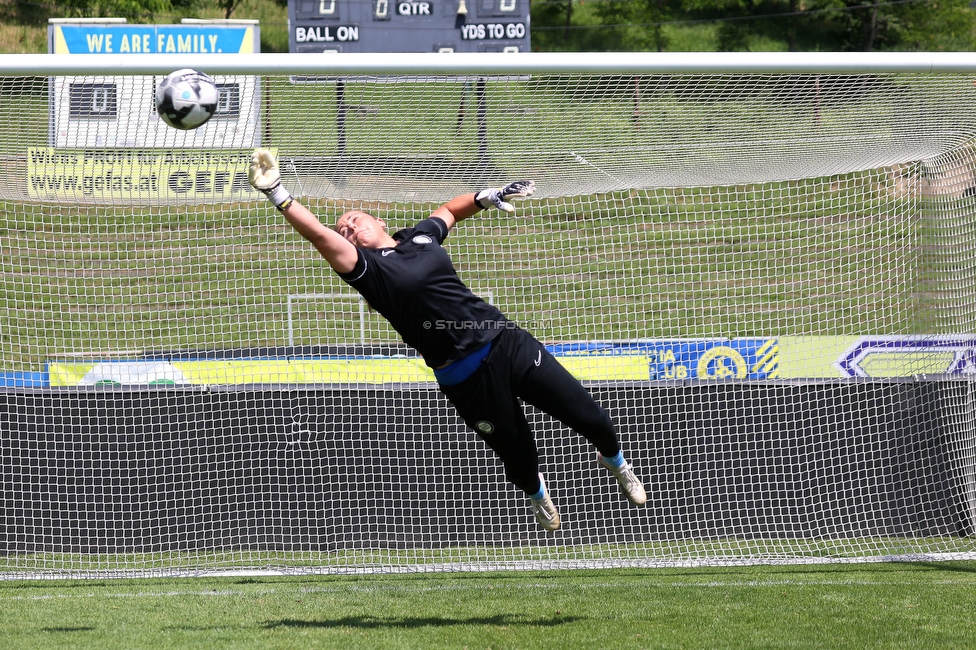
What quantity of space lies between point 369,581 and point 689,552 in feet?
8.40

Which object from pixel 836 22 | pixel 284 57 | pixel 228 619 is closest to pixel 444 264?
pixel 284 57

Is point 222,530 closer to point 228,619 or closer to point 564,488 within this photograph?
point 228,619

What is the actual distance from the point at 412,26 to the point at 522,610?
11.0 metres

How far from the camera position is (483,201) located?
5.25 m

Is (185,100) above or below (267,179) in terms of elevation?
above

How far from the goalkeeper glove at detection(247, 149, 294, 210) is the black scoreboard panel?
10669mm

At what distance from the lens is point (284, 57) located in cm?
567

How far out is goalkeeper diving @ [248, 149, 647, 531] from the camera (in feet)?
15.7

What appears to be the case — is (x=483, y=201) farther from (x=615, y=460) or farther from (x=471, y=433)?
(x=471, y=433)

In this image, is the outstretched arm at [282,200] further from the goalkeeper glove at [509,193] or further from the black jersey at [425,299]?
the goalkeeper glove at [509,193]

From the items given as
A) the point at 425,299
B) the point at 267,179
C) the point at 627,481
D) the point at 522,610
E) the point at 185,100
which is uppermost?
the point at 185,100

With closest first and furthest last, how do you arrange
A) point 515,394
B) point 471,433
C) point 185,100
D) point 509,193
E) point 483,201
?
point 185,100 < point 515,394 < point 509,193 < point 483,201 < point 471,433

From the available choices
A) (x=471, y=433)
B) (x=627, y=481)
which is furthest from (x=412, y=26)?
(x=627, y=481)

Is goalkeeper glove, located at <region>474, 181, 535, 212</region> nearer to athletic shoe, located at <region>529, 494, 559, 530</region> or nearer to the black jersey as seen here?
the black jersey
